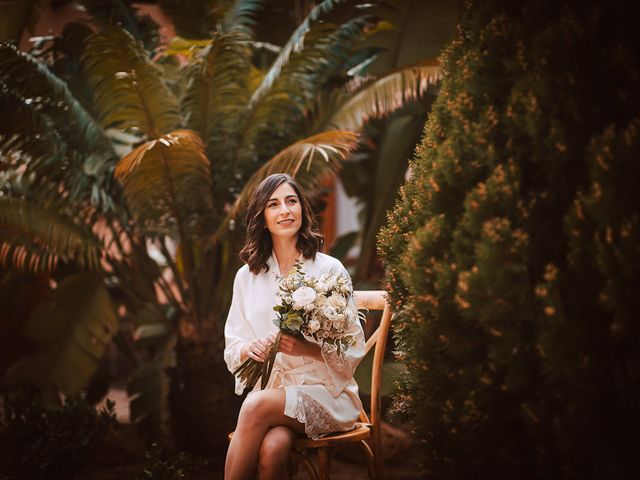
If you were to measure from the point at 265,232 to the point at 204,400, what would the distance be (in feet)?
7.65

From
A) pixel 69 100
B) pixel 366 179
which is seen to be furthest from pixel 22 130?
pixel 366 179

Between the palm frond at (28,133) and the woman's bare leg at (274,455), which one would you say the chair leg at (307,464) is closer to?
the woman's bare leg at (274,455)

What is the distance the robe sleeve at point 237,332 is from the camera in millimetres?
2938

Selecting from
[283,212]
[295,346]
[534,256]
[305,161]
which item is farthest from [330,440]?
[305,161]

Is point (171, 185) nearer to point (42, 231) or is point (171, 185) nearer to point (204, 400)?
point (42, 231)

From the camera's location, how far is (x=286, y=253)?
125 inches

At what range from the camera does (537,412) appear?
2.01m

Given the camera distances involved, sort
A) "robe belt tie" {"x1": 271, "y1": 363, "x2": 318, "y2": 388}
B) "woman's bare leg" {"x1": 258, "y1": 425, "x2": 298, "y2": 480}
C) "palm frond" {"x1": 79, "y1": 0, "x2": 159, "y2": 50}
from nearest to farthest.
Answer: "woman's bare leg" {"x1": 258, "y1": 425, "x2": 298, "y2": 480}
"robe belt tie" {"x1": 271, "y1": 363, "x2": 318, "y2": 388}
"palm frond" {"x1": 79, "y1": 0, "x2": 159, "y2": 50}

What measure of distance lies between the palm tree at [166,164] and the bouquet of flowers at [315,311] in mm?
1614

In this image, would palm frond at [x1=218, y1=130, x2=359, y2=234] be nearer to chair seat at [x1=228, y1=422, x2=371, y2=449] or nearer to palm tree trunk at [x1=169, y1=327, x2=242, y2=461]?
palm tree trunk at [x1=169, y1=327, x2=242, y2=461]

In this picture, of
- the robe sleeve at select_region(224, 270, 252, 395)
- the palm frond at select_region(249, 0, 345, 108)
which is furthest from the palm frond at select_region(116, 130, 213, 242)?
the robe sleeve at select_region(224, 270, 252, 395)

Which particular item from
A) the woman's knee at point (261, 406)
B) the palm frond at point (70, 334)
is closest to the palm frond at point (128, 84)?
the palm frond at point (70, 334)

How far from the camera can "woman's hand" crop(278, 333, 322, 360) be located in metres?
2.73

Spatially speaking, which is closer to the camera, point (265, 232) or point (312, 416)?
point (312, 416)
